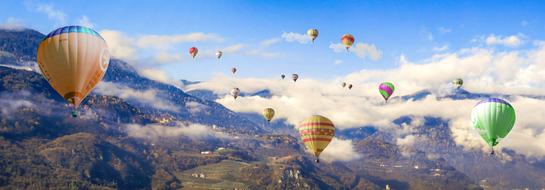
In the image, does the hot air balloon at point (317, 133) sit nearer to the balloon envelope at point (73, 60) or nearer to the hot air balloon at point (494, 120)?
the hot air balloon at point (494, 120)

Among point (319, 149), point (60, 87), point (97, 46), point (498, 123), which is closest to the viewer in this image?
point (60, 87)

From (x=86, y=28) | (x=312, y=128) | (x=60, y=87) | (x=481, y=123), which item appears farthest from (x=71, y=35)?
(x=481, y=123)

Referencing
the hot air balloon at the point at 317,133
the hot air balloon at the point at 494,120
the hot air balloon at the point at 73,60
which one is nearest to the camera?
the hot air balloon at the point at 73,60

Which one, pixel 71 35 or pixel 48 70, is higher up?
pixel 71 35

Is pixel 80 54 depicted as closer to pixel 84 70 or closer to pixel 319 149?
pixel 84 70

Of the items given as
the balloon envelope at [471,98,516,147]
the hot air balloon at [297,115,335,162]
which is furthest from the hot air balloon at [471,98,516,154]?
the hot air balloon at [297,115,335,162]

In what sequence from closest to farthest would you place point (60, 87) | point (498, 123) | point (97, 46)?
1. point (60, 87)
2. point (97, 46)
3. point (498, 123)

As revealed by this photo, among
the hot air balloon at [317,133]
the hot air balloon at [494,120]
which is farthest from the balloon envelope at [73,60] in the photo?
the hot air balloon at [494,120]
